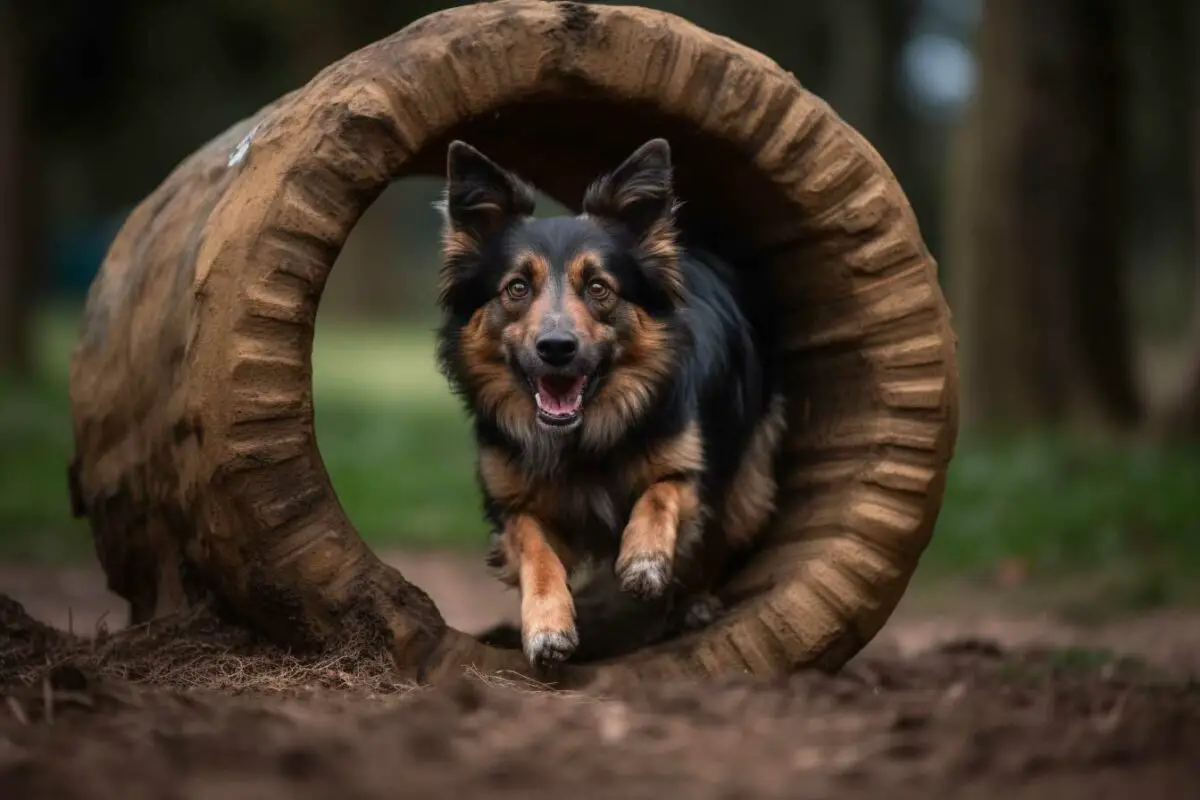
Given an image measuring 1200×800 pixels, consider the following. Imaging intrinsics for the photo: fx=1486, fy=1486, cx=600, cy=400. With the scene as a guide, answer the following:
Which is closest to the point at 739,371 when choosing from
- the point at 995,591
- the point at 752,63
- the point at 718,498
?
the point at 718,498

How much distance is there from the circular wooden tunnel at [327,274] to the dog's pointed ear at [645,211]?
24cm

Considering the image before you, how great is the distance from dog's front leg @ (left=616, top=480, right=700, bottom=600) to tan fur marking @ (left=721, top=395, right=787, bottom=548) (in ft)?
1.36

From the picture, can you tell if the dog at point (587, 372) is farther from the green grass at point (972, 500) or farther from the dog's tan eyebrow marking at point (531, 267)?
the green grass at point (972, 500)

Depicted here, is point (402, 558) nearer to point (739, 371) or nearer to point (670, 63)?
point (739, 371)

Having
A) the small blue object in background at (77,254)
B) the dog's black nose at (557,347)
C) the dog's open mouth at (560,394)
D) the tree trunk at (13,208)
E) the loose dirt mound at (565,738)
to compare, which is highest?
the small blue object in background at (77,254)

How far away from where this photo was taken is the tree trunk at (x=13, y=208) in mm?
16828

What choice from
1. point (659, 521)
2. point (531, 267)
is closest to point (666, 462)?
point (659, 521)

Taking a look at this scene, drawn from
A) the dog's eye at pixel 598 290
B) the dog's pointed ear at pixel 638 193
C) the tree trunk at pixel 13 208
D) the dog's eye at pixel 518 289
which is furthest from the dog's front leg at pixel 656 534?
the tree trunk at pixel 13 208

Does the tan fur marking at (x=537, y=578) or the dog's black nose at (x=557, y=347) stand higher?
the dog's black nose at (x=557, y=347)

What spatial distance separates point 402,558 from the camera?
10.5 metres

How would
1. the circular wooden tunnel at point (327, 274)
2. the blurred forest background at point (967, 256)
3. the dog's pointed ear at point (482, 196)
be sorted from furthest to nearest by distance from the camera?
the blurred forest background at point (967, 256)
the dog's pointed ear at point (482, 196)
the circular wooden tunnel at point (327, 274)

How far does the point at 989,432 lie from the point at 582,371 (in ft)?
23.0

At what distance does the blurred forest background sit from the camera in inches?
387

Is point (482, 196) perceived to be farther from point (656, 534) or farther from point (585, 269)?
point (656, 534)
